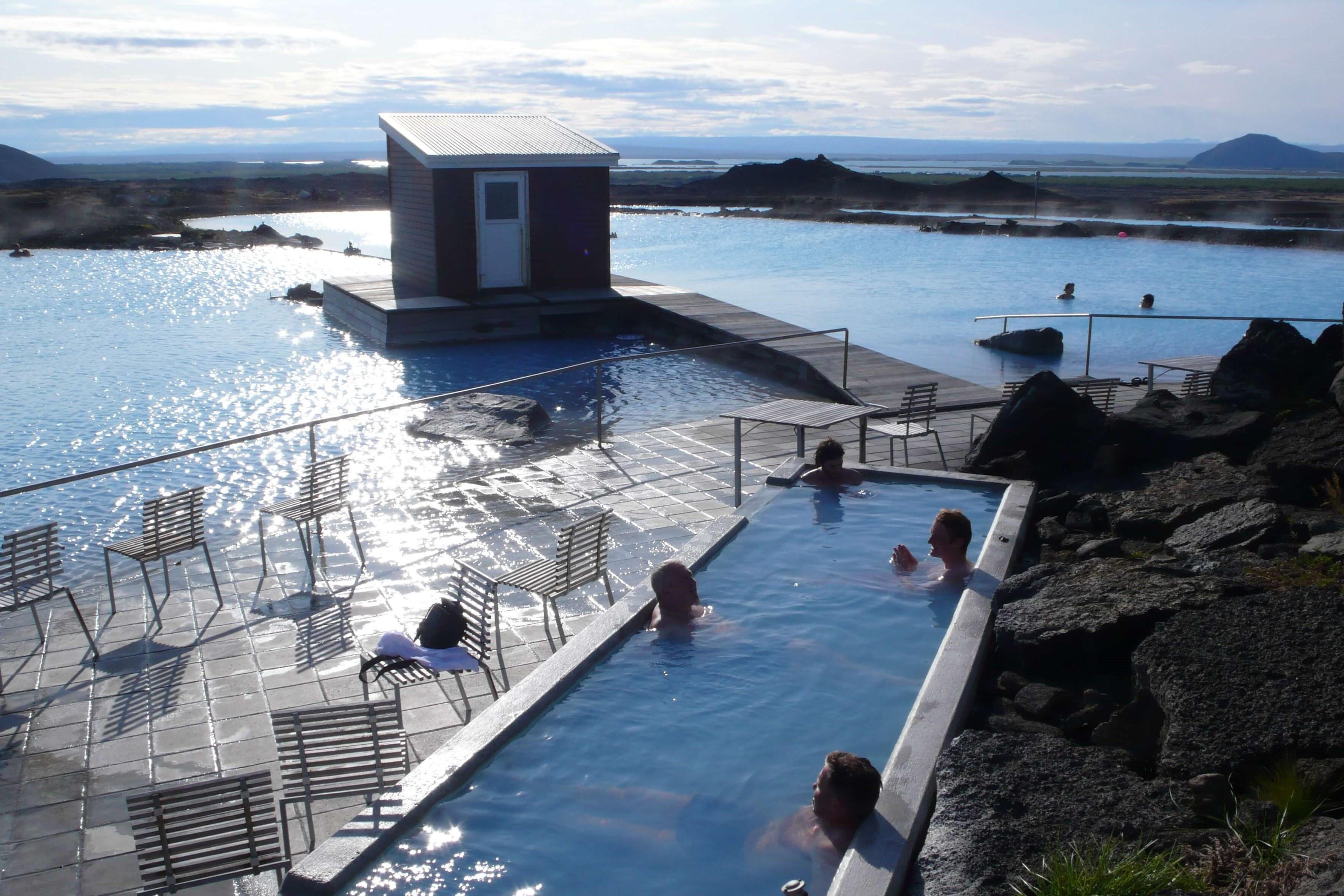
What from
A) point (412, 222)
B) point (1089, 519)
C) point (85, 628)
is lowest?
point (85, 628)

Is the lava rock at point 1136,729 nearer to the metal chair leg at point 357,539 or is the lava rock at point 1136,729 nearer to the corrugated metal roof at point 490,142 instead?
the metal chair leg at point 357,539

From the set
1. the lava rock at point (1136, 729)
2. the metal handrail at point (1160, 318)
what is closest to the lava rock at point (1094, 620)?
the lava rock at point (1136, 729)

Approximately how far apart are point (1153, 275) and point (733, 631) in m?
28.4

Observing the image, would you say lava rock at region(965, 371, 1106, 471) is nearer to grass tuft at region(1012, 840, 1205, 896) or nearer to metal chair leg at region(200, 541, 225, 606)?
grass tuft at region(1012, 840, 1205, 896)

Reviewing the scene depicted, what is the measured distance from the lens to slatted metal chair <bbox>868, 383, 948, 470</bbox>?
9.38 m

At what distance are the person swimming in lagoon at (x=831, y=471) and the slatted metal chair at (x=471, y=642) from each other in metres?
2.82

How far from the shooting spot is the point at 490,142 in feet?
61.9

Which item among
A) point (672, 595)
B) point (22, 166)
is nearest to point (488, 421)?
point (672, 595)

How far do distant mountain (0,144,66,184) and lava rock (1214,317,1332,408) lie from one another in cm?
13027

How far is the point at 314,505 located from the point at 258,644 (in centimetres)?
155

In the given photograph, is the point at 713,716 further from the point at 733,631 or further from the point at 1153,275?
the point at 1153,275

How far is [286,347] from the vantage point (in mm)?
18203

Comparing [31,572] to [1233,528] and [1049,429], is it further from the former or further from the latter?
[1049,429]

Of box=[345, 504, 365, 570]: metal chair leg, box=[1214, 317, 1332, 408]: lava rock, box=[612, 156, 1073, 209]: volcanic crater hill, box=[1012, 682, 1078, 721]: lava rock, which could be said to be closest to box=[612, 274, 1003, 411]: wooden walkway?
box=[1214, 317, 1332, 408]: lava rock
